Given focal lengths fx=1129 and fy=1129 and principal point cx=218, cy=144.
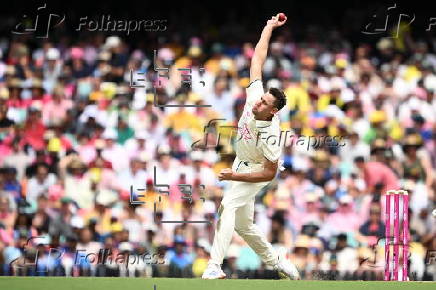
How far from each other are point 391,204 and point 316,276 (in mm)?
1975

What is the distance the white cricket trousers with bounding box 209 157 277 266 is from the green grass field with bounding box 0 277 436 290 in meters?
0.59

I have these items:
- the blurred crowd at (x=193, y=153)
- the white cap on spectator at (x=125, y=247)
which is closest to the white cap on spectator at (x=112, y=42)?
the blurred crowd at (x=193, y=153)

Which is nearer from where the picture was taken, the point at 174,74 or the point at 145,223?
the point at 145,223

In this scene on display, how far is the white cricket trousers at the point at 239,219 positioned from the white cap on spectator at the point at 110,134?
16.6 feet

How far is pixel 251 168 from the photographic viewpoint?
10.2 metres

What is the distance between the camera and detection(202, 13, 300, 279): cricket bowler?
10.0 meters

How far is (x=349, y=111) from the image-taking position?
15.7m

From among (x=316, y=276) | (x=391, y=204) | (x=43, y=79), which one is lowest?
(x=316, y=276)

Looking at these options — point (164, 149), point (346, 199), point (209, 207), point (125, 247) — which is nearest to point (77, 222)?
point (125, 247)

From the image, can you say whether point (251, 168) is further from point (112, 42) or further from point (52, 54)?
point (112, 42)

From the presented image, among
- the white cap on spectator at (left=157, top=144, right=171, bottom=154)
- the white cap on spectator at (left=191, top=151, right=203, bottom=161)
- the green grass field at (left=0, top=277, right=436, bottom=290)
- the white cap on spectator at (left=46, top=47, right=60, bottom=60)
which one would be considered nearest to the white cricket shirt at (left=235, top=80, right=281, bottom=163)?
the green grass field at (left=0, top=277, right=436, bottom=290)

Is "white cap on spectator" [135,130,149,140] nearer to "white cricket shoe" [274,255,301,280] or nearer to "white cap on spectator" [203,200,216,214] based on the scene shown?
"white cap on spectator" [203,200,216,214]

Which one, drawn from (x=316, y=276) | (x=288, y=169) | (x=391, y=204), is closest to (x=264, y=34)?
(x=391, y=204)

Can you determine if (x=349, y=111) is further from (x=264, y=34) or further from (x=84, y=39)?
(x=264, y=34)
